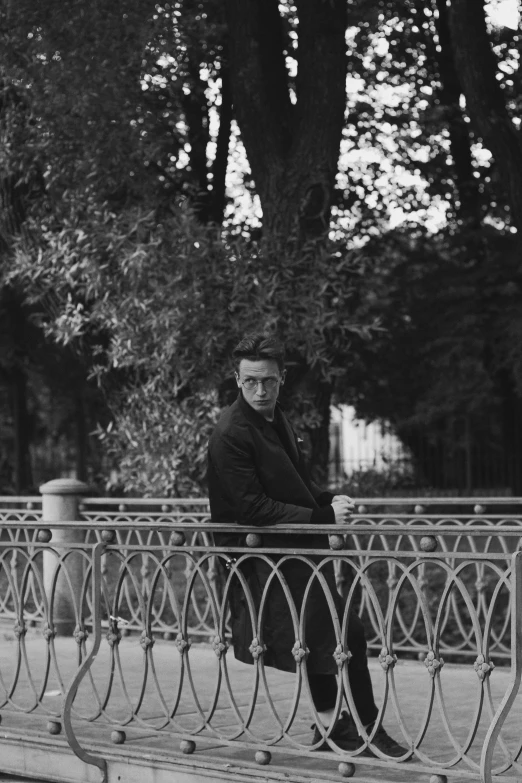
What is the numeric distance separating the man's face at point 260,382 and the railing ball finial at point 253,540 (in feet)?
1.73

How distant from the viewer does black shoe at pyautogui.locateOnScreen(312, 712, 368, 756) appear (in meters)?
5.48

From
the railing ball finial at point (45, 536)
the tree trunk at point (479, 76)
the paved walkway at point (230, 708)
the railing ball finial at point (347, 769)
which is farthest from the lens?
the tree trunk at point (479, 76)

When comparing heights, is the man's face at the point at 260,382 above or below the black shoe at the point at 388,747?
above

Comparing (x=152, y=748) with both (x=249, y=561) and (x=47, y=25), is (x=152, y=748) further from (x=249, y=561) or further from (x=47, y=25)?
(x=47, y=25)

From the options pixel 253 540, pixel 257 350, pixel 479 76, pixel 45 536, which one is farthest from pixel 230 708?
pixel 479 76

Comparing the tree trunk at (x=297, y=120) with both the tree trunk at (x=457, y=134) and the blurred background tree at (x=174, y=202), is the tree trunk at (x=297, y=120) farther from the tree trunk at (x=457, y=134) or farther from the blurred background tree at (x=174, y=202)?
the tree trunk at (x=457, y=134)

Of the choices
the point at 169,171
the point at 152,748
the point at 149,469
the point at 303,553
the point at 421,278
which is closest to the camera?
the point at 303,553

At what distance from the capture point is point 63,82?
11.9m

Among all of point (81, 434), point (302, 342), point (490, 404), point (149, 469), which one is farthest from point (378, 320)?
point (81, 434)

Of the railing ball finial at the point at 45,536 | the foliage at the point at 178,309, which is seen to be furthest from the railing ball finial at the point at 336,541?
the foliage at the point at 178,309

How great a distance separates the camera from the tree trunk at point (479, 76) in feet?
38.9

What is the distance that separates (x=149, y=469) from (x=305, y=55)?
4.21m

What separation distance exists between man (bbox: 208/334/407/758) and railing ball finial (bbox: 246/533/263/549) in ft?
0.15

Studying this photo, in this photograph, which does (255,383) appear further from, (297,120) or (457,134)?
(457,134)
